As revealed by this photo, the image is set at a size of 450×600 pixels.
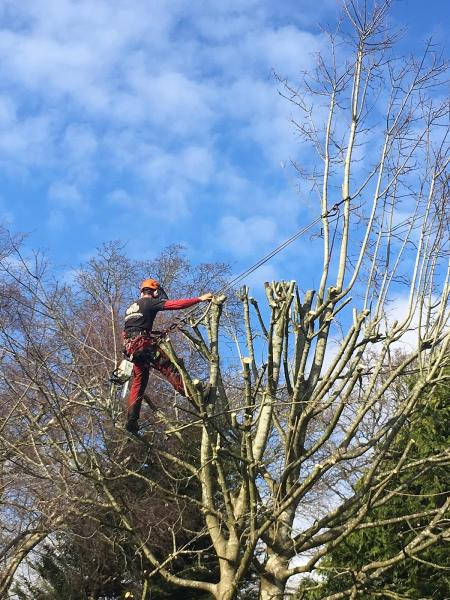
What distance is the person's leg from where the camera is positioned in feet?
22.9

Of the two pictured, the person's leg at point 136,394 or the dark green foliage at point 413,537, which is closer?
the person's leg at point 136,394

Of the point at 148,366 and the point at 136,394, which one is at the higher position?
the point at 148,366

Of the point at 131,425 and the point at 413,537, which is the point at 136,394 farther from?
the point at 413,537

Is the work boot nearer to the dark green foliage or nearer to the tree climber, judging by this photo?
the tree climber

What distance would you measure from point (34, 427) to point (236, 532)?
2.19m

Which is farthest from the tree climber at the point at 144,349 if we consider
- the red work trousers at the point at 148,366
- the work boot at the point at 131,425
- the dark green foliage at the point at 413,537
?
the dark green foliage at the point at 413,537

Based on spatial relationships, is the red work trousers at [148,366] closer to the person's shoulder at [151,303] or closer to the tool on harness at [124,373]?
the tool on harness at [124,373]

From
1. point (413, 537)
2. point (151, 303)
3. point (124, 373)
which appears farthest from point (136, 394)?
point (413, 537)

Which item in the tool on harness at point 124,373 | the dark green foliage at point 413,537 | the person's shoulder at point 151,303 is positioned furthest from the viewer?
the dark green foliage at point 413,537

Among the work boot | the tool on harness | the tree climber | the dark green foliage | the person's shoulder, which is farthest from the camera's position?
the dark green foliage

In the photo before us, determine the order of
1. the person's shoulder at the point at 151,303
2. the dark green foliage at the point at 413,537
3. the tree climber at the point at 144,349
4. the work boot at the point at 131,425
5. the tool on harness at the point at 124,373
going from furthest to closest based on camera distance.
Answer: the dark green foliage at the point at 413,537
the person's shoulder at the point at 151,303
the tree climber at the point at 144,349
the tool on harness at the point at 124,373
the work boot at the point at 131,425

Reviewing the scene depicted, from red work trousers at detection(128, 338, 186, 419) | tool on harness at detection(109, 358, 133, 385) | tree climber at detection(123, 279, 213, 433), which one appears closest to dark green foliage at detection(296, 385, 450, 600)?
red work trousers at detection(128, 338, 186, 419)

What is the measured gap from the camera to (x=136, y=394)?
7199 mm

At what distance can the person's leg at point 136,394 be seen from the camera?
6984 mm
